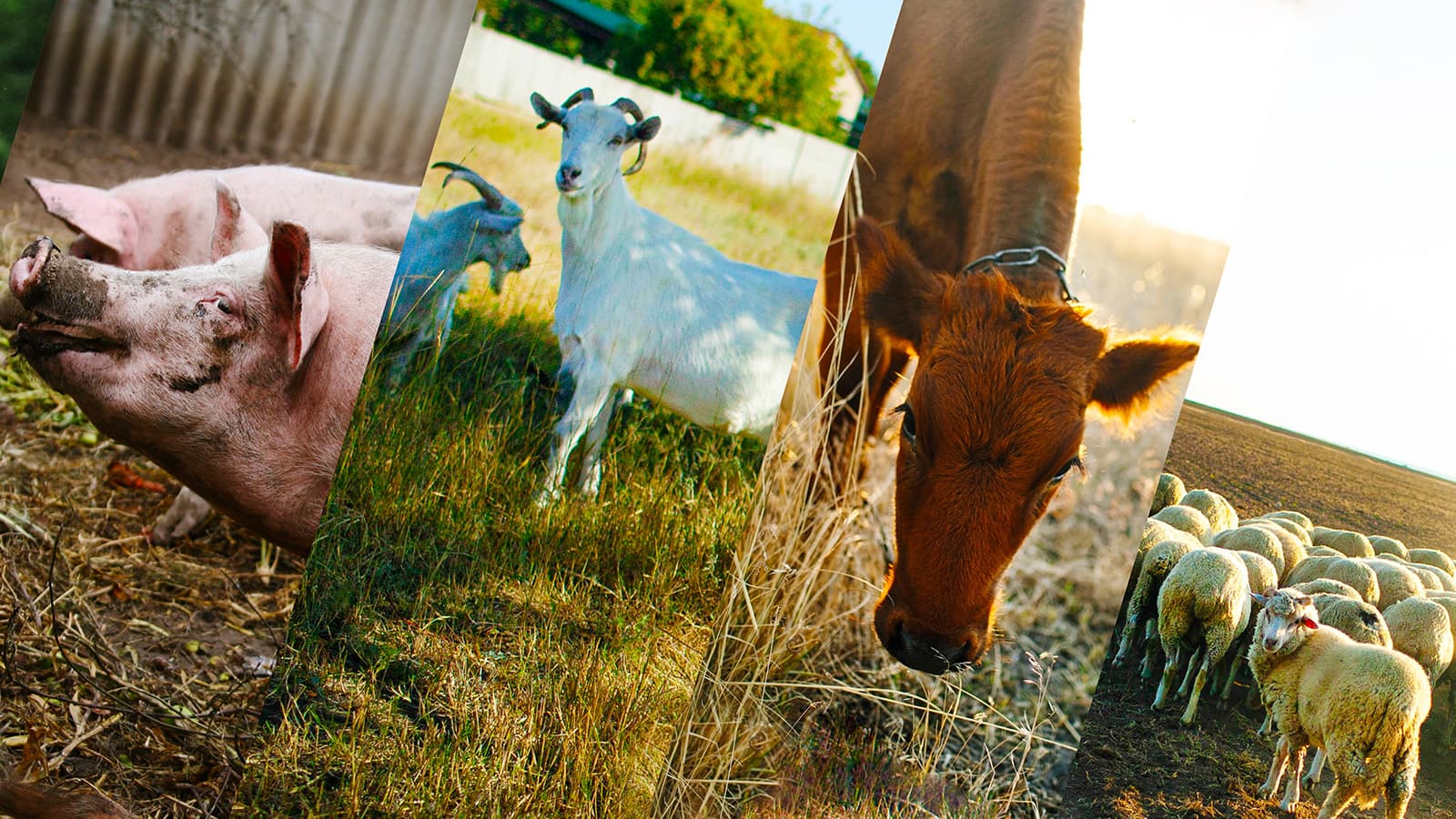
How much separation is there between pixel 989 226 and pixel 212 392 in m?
2.84

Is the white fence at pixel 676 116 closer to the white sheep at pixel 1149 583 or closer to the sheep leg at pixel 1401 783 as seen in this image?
the white sheep at pixel 1149 583

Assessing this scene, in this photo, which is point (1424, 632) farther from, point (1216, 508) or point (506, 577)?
point (506, 577)

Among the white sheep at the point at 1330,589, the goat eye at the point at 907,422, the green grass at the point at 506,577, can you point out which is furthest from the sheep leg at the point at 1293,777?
the green grass at the point at 506,577

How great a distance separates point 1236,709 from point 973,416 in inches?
82.4

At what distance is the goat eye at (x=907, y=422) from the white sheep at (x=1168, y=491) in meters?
1.57

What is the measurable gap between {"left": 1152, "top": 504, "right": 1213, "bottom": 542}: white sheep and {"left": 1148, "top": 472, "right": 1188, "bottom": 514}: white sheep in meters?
0.04

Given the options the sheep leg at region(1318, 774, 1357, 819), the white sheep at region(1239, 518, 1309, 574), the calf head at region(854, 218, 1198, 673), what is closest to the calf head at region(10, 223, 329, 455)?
the calf head at region(854, 218, 1198, 673)

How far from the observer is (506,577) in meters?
3.29

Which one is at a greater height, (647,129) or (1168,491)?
(647,129)

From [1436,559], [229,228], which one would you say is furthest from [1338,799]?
[229,228]

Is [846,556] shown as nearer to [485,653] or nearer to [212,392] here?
[485,653]

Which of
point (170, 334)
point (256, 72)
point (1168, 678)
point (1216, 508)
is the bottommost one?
point (1168, 678)

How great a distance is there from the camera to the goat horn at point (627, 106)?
3.30 meters

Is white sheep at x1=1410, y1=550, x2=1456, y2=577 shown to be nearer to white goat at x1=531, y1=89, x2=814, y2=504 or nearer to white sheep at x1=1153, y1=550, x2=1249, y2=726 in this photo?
white sheep at x1=1153, y1=550, x2=1249, y2=726
